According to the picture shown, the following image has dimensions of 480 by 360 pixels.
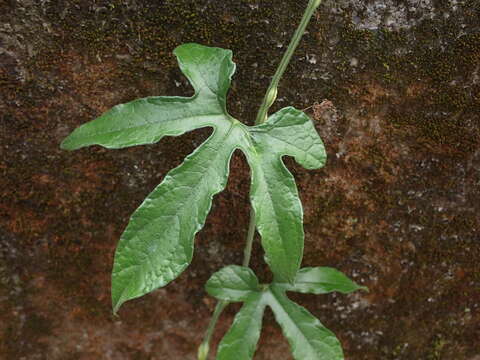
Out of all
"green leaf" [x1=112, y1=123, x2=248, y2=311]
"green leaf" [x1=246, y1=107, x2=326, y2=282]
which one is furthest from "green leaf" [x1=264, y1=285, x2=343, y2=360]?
"green leaf" [x1=112, y1=123, x2=248, y2=311]

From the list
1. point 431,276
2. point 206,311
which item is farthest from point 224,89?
point 431,276

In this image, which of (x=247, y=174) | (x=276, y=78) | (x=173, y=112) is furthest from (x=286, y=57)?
(x=247, y=174)

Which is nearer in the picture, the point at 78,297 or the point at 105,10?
the point at 105,10

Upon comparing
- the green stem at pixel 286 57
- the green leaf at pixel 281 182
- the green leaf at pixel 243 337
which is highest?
the green stem at pixel 286 57

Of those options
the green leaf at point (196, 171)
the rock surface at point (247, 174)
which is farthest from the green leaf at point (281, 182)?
the rock surface at point (247, 174)

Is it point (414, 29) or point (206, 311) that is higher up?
point (414, 29)

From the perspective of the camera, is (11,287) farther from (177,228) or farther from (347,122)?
(347,122)

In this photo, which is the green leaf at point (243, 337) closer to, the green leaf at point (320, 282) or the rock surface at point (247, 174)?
the green leaf at point (320, 282)
